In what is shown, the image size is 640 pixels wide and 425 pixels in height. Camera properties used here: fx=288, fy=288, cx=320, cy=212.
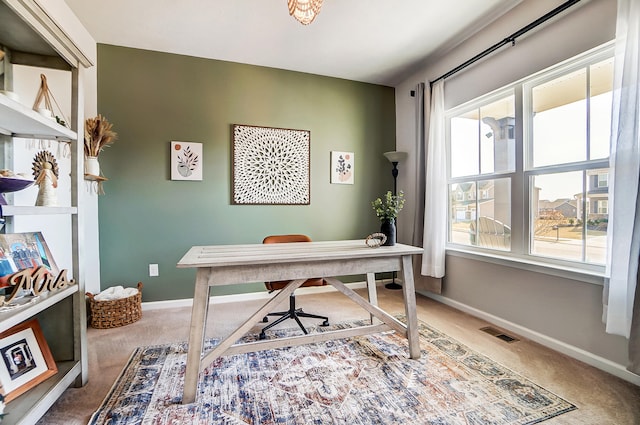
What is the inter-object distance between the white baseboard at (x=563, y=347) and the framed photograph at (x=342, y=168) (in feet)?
Answer: 6.34

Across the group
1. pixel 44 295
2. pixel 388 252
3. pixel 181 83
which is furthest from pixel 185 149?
pixel 388 252

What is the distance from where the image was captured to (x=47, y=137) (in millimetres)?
1643

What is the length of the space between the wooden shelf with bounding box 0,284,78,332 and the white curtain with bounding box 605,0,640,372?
9.78ft

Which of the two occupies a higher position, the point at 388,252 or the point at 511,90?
the point at 511,90

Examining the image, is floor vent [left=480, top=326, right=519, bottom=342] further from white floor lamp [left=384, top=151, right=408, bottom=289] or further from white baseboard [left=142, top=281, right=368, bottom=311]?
white baseboard [left=142, top=281, right=368, bottom=311]

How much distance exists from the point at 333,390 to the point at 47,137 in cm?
217

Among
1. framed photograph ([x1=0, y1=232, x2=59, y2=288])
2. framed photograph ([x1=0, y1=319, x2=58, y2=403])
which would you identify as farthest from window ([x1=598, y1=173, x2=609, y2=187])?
framed photograph ([x1=0, y1=319, x2=58, y2=403])

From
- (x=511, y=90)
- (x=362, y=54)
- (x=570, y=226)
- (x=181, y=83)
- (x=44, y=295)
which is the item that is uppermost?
(x=362, y=54)

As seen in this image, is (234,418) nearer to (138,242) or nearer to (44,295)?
(44,295)

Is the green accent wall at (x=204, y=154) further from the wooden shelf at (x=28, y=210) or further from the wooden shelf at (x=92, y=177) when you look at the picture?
the wooden shelf at (x=28, y=210)

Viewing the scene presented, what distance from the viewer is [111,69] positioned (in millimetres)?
2879

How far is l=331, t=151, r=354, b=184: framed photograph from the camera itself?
3670mm

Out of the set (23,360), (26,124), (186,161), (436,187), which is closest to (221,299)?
(186,161)

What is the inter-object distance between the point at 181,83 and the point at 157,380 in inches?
110
